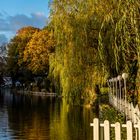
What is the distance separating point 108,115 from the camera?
68.5 ft

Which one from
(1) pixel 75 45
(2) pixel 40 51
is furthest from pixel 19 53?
(1) pixel 75 45

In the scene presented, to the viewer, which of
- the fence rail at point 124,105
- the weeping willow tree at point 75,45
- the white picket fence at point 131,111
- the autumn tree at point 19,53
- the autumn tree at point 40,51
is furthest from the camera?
the autumn tree at point 19,53

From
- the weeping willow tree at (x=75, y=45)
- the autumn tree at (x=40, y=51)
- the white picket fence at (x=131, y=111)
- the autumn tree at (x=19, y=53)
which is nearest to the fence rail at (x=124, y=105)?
the white picket fence at (x=131, y=111)

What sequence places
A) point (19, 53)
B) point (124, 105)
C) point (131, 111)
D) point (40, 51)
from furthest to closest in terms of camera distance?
1. point (19, 53)
2. point (40, 51)
3. point (124, 105)
4. point (131, 111)

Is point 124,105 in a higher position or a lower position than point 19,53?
lower

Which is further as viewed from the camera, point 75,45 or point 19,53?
point 19,53

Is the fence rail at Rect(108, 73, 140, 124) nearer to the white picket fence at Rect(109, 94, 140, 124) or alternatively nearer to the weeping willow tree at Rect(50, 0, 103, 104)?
the white picket fence at Rect(109, 94, 140, 124)

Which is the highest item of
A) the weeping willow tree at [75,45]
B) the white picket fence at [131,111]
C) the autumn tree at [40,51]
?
the autumn tree at [40,51]

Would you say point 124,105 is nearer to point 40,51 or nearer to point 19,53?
point 40,51

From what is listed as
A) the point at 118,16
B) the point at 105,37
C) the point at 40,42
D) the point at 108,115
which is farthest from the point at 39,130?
the point at 40,42

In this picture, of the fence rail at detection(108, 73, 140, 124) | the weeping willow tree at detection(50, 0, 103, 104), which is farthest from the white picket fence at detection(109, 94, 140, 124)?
the weeping willow tree at detection(50, 0, 103, 104)

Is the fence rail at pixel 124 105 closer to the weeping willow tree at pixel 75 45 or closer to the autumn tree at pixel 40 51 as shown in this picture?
the weeping willow tree at pixel 75 45

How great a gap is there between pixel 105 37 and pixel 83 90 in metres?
9.86

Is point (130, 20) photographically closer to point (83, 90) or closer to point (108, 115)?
point (108, 115)
